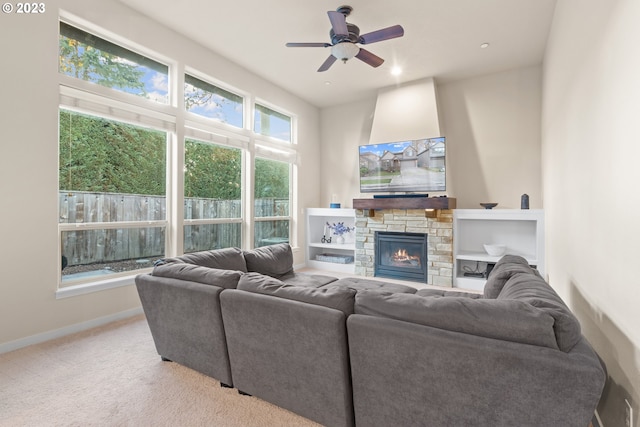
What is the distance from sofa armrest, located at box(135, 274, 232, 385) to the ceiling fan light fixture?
256 cm

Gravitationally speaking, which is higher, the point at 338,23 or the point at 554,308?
the point at 338,23

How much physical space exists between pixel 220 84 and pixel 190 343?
353 centimetres

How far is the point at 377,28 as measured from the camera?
355cm

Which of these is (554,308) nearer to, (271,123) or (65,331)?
(65,331)

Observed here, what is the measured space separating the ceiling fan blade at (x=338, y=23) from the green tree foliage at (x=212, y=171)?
2.29m

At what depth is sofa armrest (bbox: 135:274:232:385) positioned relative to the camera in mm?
1947

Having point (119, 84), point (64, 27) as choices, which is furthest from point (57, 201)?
point (64, 27)

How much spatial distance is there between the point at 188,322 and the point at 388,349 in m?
1.35

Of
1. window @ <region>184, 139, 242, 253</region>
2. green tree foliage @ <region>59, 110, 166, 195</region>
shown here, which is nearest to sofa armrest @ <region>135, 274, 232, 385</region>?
green tree foliage @ <region>59, 110, 166, 195</region>

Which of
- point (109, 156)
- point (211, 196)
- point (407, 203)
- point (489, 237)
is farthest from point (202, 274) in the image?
point (489, 237)

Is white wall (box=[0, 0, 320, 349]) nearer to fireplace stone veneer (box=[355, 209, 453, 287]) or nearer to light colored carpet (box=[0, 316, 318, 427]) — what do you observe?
light colored carpet (box=[0, 316, 318, 427])

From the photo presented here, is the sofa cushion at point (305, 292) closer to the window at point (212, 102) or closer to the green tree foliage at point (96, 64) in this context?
the green tree foliage at point (96, 64)

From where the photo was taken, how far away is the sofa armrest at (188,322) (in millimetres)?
1947

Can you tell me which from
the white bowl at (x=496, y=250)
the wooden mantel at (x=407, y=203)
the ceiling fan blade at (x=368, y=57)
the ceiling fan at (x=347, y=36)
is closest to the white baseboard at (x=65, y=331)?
the ceiling fan at (x=347, y=36)
